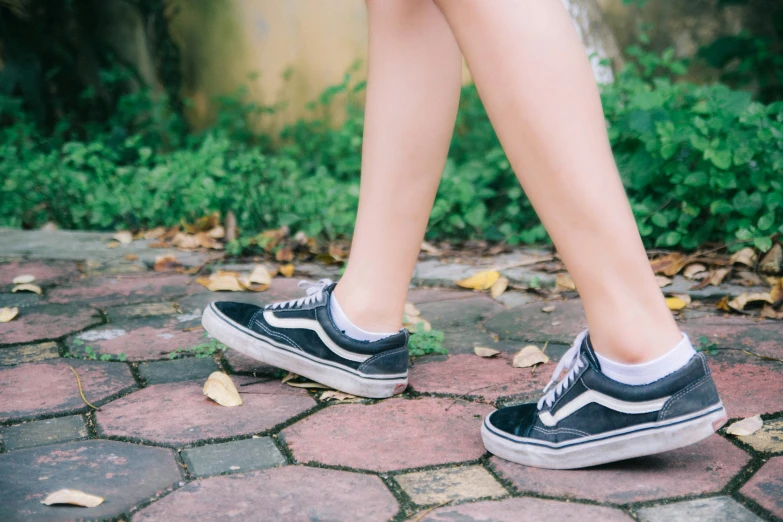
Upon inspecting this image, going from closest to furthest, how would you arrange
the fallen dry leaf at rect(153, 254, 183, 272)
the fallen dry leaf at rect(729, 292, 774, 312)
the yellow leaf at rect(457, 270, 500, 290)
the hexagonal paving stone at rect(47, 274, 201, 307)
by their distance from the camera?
1. the fallen dry leaf at rect(729, 292, 774, 312)
2. the hexagonal paving stone at rect(47, 274, 201, 307)
3. the yellow leaf at rect(457, 270, 500, 290)
4. the fallen dry leaf at rect(153, 254, 183, 272)

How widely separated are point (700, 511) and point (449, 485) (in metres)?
0.36

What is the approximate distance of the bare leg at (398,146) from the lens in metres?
1.54

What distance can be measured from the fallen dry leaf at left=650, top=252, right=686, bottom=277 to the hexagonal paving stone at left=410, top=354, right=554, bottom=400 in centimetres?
88

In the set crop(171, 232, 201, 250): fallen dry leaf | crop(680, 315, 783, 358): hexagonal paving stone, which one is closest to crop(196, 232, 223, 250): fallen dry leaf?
crop(171, 232, 201, 250): fallen dry leaf

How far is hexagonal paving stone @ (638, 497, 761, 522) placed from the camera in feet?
3.74

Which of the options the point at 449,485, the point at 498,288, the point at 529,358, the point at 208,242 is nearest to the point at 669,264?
the point at 498,288

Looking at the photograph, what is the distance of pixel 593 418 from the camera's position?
127 centimetres

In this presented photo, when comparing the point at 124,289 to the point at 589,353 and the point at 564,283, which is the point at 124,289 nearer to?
the point at 564,283

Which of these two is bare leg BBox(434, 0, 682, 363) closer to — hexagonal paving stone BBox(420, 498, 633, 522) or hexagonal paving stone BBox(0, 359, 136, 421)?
hexagonal paving stone BBox(420, 498, 633, 522)

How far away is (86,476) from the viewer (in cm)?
127

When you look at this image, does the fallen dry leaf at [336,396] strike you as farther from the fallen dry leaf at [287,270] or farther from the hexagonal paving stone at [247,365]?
the fallen dry leaf at [287,270]

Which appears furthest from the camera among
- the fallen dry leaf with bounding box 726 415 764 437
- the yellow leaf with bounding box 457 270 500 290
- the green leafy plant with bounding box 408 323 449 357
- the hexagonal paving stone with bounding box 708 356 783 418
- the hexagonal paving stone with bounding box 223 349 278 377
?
the yellow leaf with bounding box 457 270 500 290

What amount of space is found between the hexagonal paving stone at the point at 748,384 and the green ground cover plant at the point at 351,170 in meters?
0.75

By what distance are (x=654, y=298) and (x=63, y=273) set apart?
209 centimetres
